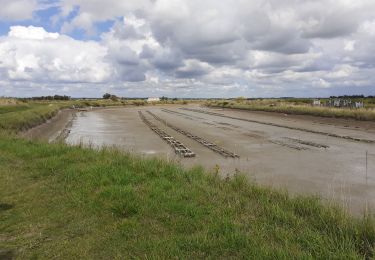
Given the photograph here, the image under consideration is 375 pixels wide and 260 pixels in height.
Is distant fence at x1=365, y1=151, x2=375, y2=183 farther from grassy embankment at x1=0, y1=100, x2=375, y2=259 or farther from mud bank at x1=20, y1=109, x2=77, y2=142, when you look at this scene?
mud bank at x1=20, y1=109, x2=77, y2=142

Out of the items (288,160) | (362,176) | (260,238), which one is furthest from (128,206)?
(288,160)

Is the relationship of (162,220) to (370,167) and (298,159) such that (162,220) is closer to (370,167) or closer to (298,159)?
(370,167)

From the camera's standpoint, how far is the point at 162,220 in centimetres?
555

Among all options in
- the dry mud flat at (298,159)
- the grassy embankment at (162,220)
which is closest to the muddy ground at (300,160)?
the dry mud flat at (298,159)

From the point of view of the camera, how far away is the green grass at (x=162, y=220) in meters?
4.50

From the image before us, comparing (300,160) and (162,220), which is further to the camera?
(300,160)

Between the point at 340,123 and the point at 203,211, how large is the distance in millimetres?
30494

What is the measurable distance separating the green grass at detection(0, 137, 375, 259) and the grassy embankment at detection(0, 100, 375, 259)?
0.01m

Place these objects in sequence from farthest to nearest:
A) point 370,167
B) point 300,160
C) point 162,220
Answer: point 300,160
point 370,167
point 162,220

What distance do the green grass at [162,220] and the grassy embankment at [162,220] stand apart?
0.01m

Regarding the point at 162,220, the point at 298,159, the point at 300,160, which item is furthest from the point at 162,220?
the point at 298,159

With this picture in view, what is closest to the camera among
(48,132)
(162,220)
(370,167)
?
(162,220)

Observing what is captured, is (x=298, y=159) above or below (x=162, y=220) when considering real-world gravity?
below

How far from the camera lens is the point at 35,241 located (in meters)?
5.03
